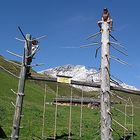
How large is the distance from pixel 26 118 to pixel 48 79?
1970 cm

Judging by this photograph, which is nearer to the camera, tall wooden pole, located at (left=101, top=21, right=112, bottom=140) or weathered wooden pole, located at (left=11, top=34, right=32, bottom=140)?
tall wooden pole, located at (left=101, top=21, right=112, bottom=140)

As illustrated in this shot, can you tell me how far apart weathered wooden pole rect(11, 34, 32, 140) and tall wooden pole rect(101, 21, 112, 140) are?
247 cm

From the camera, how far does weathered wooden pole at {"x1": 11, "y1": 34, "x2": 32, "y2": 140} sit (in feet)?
44.8

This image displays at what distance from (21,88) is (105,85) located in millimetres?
2741

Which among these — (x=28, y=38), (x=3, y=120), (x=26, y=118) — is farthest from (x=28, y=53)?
(x=26, y=118)

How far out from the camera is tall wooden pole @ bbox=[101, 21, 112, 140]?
13211 millimetres

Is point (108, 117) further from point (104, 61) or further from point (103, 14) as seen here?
point (103, 14)

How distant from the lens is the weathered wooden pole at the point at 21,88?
13656mm

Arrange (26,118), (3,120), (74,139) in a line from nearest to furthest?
(74,139), (3,120), (26,118)

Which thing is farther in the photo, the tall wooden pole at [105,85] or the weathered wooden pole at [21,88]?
the weathered wooden pole at [21,88]

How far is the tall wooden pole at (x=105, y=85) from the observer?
43.3ft

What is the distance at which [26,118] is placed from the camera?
34156 millimetres

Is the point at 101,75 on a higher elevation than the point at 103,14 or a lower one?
lower

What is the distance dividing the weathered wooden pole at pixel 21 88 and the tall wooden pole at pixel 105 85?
247cm
